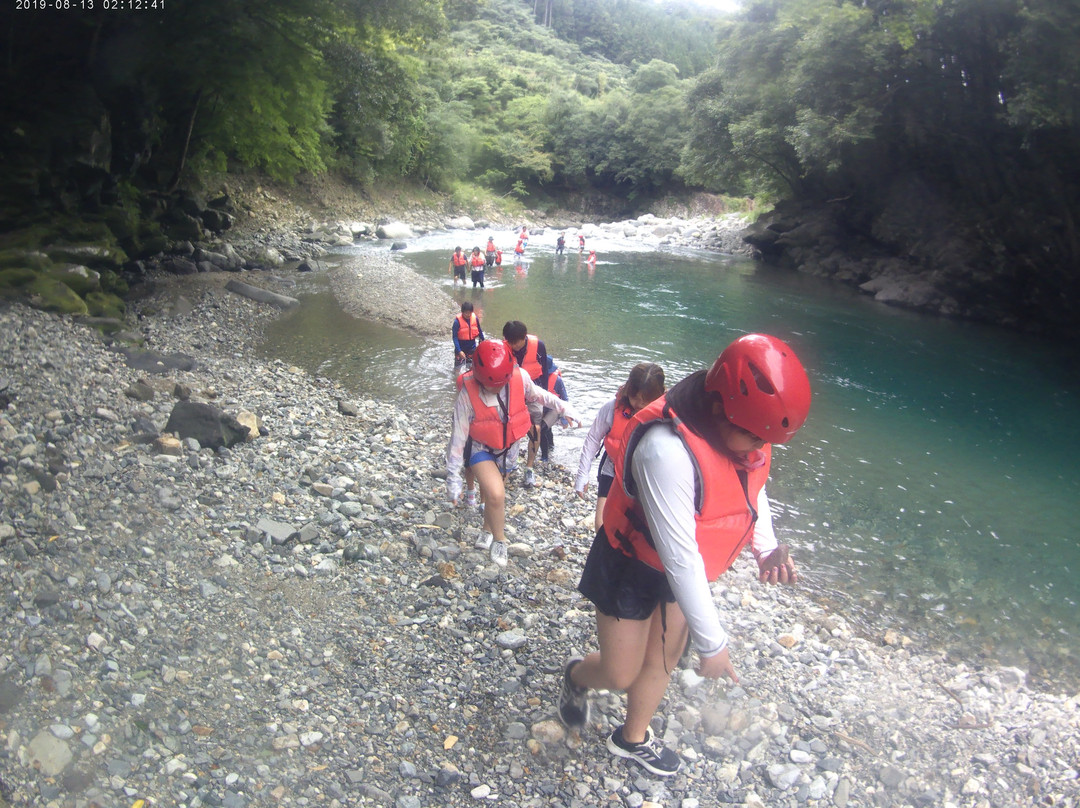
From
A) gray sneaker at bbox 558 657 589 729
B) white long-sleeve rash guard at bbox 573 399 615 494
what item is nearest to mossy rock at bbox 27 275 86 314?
white long-sleeve rash guard at bbox 573 399 615 494

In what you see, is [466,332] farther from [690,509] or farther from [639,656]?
[690,509]

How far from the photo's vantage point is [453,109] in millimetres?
52375

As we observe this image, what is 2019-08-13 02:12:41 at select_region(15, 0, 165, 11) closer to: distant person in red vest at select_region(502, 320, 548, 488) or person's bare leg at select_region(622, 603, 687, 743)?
distant person in red vest at select_region(502, 320, 548, 488)

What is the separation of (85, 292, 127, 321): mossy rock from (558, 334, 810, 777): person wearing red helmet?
38.8 feet

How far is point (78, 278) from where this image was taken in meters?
12.6

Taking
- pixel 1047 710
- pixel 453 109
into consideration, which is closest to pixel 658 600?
pixel 1047 710

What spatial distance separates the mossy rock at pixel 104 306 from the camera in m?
12.2

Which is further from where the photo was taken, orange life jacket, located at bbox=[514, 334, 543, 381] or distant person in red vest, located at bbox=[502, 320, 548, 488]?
orange life jacket, located at bbox=[514, 334, 543, 381]

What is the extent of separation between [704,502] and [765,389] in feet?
1.63

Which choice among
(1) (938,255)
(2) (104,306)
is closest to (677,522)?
(2) (104,306)

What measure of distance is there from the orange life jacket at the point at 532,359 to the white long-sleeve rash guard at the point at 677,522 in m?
4.41

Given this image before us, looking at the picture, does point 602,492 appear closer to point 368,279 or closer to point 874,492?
point 874,492

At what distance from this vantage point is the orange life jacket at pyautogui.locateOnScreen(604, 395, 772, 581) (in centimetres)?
261

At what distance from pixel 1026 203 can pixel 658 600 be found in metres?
24.6
